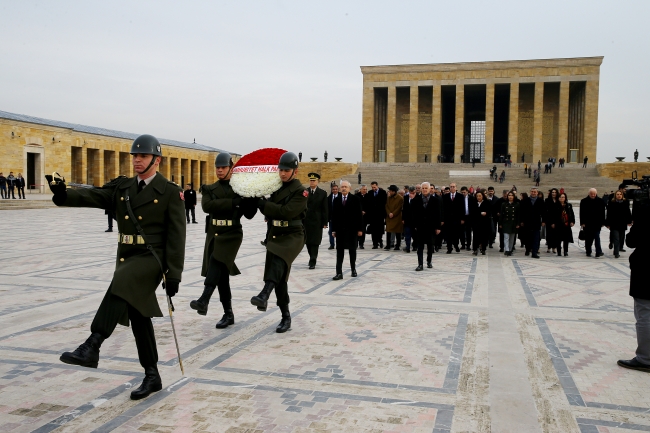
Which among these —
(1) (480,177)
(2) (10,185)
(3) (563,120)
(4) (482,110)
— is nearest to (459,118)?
(4) (482,110)

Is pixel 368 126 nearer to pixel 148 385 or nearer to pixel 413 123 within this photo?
pixel 413 123

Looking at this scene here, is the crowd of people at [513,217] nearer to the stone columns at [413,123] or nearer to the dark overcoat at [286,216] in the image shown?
the dark overcoat at [286,216]

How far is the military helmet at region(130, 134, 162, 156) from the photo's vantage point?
405 cm

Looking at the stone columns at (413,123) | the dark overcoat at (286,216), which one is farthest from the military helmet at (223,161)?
the stone columns at (413,123)

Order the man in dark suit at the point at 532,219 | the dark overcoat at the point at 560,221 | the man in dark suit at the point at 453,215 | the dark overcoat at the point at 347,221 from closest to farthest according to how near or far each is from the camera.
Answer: the dark overcoat at the point at 347,221
the man in dark suit at the point at 532,219
the dark overcoat at the point at 560,221
the man in dark suit at the point at 453,215

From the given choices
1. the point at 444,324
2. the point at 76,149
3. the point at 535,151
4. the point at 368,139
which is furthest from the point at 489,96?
the point at 444,324

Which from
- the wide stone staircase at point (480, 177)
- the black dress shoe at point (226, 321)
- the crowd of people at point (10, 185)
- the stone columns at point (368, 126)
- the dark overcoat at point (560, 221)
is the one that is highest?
the stone columns at point (368, 126)

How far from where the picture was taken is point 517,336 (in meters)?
5.89

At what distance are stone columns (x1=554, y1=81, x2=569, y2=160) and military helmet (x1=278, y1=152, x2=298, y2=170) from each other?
50725 mm

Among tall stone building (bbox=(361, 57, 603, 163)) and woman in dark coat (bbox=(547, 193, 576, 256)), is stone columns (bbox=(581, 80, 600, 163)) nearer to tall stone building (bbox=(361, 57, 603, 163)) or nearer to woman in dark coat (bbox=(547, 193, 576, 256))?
tall stone building (bbox=(361, 57, 603, 163))

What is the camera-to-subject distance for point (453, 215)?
14.2 metres

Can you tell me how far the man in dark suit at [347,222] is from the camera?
9961 millimetres

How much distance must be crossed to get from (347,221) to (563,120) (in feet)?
154

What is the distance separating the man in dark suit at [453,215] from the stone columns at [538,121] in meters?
40.1
